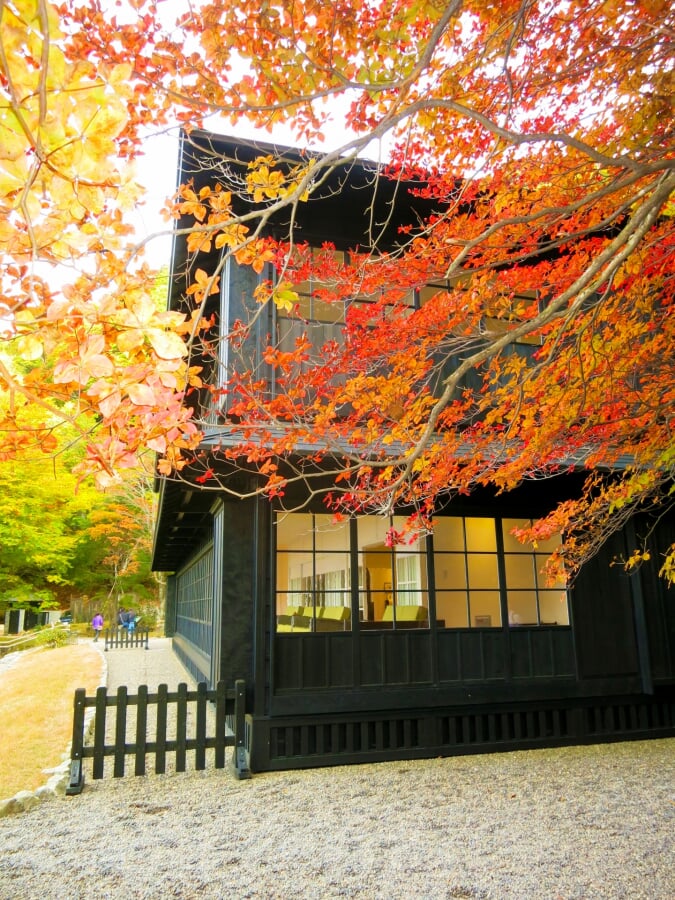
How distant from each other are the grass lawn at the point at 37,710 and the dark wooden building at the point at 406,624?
2502 mm

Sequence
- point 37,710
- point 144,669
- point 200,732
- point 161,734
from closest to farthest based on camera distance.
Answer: point 161,734, point 200,732, point 37,710, point 144,669

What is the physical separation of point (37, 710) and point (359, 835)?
813 centimetres

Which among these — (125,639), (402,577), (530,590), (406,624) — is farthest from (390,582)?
(125,639)

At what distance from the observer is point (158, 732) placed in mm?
6758

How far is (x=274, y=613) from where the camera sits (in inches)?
293

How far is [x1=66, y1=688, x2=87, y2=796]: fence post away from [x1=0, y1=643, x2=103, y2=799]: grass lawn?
29.7 inches

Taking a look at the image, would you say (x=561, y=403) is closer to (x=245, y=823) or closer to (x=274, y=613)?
(x=274, y=613)

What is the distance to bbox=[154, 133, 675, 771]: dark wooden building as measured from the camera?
7379mm

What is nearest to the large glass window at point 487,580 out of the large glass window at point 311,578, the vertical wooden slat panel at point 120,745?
the large glass window at point 311,578

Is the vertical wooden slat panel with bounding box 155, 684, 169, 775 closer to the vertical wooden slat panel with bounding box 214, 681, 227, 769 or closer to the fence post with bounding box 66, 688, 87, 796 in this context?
the vertical wooden slat panel with bounding box 214, 681, 227, 769

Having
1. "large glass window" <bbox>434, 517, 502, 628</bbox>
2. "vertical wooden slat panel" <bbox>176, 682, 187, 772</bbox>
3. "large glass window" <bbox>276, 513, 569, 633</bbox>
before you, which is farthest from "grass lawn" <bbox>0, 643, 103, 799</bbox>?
"large glass window" <bbox>434, 517, 502, 628</bbox>

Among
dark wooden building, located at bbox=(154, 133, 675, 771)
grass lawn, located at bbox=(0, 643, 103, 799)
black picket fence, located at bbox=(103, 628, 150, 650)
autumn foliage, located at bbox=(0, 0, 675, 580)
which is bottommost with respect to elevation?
grass lawn, located at bbox=(0, 643, 103, 799)

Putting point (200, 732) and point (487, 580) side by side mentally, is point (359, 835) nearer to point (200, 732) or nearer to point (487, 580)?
point (200, 732)

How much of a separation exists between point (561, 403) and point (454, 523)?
108 inches
